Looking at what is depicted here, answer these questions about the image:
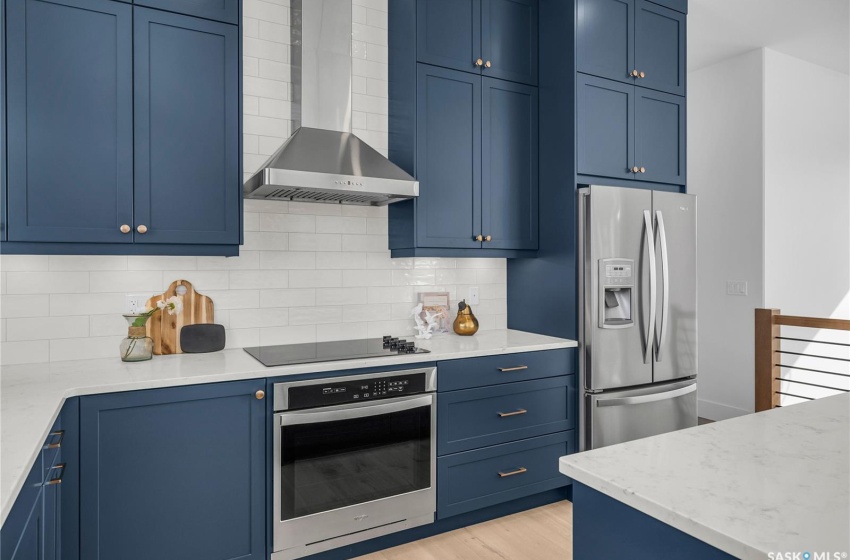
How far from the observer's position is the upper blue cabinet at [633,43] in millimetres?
3180

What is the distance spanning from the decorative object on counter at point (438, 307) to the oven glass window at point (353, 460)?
0.83 metres

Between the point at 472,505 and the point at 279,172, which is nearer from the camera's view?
the point at 279,172

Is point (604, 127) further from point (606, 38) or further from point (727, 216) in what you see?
point (727, 216)

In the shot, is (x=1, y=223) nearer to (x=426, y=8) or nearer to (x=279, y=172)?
(x=279, y=172)

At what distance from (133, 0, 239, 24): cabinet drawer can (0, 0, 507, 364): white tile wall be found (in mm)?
311

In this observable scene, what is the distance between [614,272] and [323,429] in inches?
71.1

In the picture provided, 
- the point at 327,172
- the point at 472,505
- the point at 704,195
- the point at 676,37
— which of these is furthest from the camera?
the point at 704,195

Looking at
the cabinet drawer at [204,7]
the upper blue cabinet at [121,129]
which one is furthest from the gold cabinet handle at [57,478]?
the cabinet drawer at [204,7]

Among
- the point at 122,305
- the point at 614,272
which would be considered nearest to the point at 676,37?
the point at 614,272

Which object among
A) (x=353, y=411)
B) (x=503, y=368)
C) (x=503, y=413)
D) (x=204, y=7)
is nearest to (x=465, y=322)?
(x=503, y=368)

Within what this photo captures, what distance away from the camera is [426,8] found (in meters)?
3.02

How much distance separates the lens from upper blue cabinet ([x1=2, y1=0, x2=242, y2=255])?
2121mm

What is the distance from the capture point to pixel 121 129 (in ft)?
7.50

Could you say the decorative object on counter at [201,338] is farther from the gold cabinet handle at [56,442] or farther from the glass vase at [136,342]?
the gold cabinet handle at [56,442]
